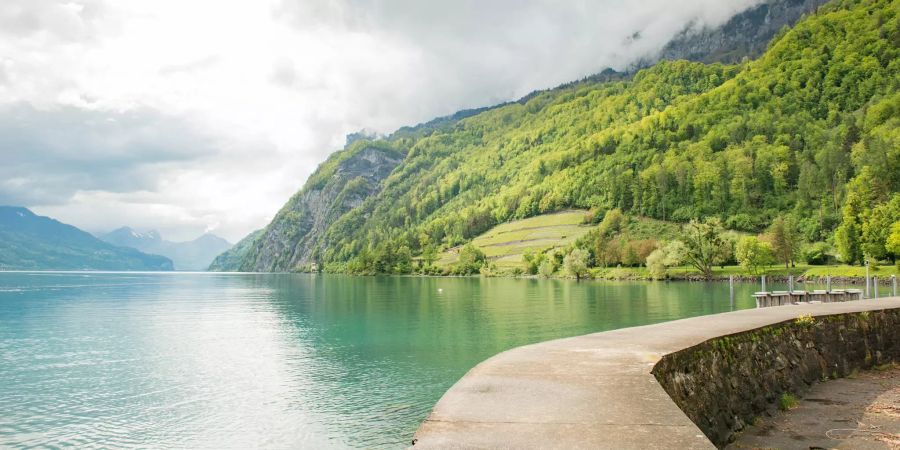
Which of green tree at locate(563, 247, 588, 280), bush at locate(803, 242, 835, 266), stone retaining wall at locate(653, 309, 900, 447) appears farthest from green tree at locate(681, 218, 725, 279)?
stone retaining wall at locate(653, 309, 900, 447)

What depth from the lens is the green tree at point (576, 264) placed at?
170625mm

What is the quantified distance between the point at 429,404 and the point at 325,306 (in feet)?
203

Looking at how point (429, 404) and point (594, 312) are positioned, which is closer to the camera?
point (429, 404)

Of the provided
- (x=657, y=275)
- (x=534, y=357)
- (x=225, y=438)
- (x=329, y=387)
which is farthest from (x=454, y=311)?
(x=657, y=275)

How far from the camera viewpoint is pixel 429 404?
23.5 meters

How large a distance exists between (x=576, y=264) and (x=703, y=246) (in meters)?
36.3

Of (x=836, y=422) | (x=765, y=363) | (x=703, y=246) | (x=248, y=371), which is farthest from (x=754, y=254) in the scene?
(x=836, y=422)

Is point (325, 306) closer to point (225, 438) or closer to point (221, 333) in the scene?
point (221, 333)

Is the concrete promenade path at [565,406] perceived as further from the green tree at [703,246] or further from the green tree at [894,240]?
the green tree at [703,246]

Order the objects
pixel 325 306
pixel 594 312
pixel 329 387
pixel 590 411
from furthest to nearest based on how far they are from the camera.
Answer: pixel 325 306 < pixel 594 312 < pixel 329 387 < pixel 590 411

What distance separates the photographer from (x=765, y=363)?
17422 mm

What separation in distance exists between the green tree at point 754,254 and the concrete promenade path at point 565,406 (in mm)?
143618

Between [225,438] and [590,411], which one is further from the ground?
[590,411]

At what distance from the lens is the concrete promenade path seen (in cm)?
704
